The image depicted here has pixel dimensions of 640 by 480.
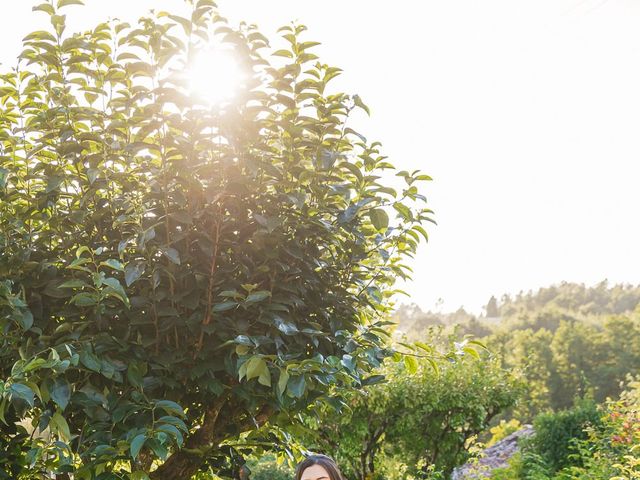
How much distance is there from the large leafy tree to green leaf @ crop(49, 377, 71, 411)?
98mm

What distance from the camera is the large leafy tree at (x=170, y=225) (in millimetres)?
2480

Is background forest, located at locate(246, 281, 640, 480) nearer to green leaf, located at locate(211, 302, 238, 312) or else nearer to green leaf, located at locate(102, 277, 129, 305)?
green leaf, located at locate(211, 302, 238, 312)

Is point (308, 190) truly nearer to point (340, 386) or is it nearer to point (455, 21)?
point (340, 386)

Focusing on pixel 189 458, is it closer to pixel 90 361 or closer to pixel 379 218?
pixel 90 361

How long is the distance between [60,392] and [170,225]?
71 centimetres

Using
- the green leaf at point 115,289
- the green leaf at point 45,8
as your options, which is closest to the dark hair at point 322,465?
the green leaf at point 115,289

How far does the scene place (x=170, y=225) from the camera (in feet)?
8.67

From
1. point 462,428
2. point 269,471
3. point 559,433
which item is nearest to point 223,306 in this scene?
point 462,428

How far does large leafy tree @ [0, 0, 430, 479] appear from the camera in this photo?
2480 millimetres

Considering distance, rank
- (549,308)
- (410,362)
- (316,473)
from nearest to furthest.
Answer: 1. (316,473)
2. (410,362)
3. (549,308)

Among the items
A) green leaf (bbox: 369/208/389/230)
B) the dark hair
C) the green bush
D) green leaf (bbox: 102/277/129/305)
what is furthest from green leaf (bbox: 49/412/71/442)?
the green bush

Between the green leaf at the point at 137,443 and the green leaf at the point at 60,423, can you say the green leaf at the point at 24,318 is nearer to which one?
the green leaf at the point at 60,423

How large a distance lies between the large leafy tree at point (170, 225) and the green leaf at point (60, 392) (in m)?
0.10

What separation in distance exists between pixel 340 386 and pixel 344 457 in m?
4.63
